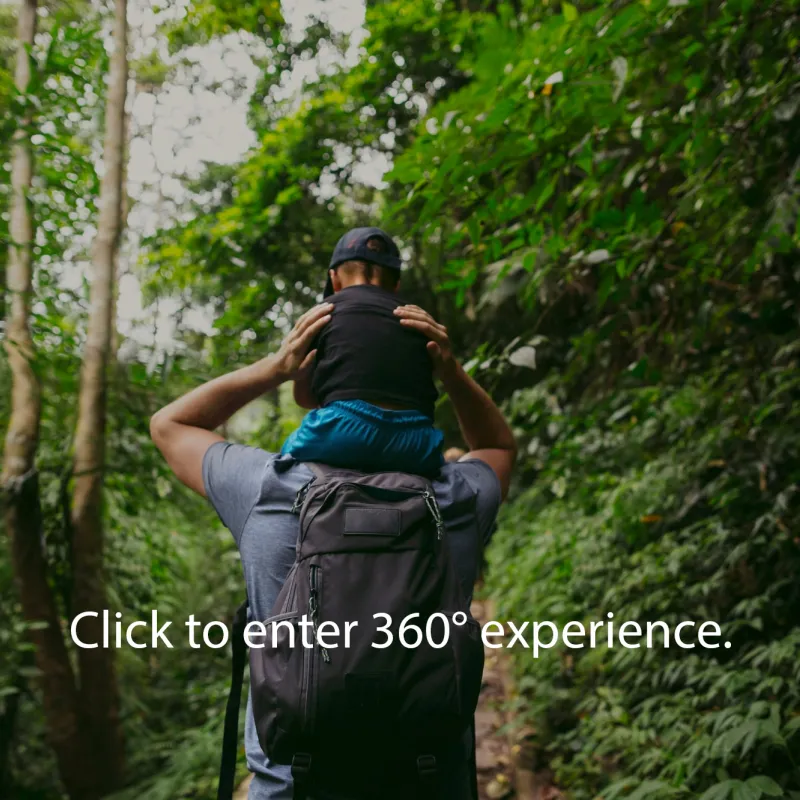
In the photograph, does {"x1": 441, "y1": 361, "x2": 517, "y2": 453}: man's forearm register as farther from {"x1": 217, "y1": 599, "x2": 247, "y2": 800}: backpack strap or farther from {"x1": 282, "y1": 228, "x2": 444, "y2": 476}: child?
{"x1": 217, "y1": 599, "x2": 247, "y2": 800}: backpack strap

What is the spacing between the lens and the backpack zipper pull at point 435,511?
4.43 ft

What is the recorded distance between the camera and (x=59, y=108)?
4527 millimetres

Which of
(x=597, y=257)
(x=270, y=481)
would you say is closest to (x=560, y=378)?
(x=597, y=257)

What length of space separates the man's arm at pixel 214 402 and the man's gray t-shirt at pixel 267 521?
5 cm

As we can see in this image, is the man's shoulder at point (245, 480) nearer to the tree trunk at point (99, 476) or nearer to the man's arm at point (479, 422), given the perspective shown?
the man's arm at point (479, 422)

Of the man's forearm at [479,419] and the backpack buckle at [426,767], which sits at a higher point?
the man's forearm at [479,419]

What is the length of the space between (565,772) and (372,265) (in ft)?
10.7

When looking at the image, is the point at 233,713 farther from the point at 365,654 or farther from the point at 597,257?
the point at 597,257

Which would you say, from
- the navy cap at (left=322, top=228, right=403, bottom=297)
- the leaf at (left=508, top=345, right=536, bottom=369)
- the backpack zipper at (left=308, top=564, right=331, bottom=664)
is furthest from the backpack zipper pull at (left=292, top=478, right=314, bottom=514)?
the leaf at (left=508, top=345, right=536, bottom=369)

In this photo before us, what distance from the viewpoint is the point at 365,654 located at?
3.99 ft

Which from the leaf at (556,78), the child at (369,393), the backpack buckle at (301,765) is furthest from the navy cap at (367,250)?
the backpack buckle at (301,765)

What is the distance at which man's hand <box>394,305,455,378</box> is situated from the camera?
151 centimetres

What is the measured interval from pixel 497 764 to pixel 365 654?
Result: 3749 millimetres

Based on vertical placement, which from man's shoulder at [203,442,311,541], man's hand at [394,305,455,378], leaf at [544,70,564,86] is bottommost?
man's shoulder at [203,442,311,541]
